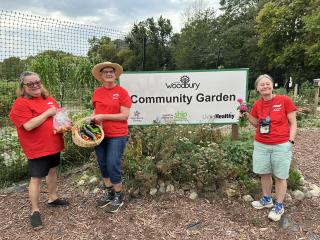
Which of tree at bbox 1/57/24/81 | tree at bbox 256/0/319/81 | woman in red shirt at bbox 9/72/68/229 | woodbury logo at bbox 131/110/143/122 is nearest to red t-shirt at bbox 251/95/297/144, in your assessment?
woodbury logo at bbox 131/110/143/122

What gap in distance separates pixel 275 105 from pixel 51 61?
13.6 feet

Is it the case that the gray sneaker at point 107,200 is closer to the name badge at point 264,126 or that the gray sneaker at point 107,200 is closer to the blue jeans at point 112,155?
the blue jeans at point 112,155

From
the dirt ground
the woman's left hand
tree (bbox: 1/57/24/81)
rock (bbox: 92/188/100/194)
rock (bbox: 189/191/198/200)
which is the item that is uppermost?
tree (bbox: 1/57/24/81)

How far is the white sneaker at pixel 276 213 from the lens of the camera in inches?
129

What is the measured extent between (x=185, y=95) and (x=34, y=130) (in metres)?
2.31

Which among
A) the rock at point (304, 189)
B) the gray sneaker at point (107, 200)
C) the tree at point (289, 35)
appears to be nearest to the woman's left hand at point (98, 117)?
the gray sneaker at point (107, 200)

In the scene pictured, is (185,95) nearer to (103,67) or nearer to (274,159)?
(103,67)

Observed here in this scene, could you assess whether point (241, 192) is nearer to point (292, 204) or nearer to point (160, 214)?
point (292, 204)

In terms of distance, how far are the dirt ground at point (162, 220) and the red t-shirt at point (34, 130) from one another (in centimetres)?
81

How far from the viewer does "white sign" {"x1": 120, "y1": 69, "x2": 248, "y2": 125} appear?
462 centimetres

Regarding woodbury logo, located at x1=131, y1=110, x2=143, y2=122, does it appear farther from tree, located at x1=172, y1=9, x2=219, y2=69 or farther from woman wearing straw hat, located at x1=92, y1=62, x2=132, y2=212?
tree, located at x1=172, y1=9, x2=219, y2=69

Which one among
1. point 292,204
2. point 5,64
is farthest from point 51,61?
point 292,204

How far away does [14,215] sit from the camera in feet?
11.7

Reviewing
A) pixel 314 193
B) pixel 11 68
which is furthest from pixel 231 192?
pixel 11 68
